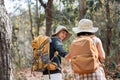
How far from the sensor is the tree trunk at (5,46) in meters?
3.81

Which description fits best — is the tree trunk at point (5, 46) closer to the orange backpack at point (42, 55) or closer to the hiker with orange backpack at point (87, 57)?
the hiker with orange backpack at point (87, 57)

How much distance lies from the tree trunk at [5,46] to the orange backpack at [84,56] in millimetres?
1173

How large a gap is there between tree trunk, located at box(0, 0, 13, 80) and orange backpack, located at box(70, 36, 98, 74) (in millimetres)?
1173

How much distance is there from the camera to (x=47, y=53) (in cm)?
559

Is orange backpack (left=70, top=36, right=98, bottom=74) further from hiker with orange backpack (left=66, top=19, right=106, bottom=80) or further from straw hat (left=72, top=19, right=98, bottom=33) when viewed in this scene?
straw hat (left=72, top=19, right=98, bottom=33)

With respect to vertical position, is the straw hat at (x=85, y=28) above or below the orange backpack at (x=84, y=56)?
above

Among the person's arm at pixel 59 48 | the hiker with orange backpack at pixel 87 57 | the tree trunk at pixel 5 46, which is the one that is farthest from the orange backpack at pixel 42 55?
the tree trunk at pixel 5 46

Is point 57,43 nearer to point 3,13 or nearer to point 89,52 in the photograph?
point 89,52

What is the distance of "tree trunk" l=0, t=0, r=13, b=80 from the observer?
381 centimetres

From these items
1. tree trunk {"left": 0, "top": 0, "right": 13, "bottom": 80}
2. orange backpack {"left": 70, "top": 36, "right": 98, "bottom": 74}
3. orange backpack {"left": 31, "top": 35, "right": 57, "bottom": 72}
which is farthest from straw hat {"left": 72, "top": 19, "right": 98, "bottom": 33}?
tree trunk {"left": 0, "top": 0, "right": 13, "bottom": 80}

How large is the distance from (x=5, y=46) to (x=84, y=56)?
1.32 metres

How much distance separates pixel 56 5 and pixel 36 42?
14589 mm

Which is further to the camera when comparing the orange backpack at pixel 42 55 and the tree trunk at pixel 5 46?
the orange backpack at pixel 42 55

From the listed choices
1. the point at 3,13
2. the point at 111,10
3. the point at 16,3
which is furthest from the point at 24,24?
the point at 3,13
